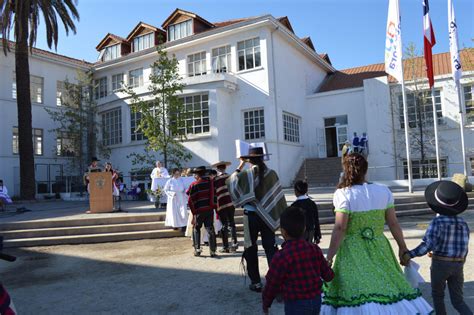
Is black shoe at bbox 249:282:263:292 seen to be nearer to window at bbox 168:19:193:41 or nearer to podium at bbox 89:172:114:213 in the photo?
podium at bbox 89:172:114:213

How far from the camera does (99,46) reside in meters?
28.2

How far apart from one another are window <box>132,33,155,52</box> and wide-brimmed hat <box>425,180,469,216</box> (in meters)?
24.6

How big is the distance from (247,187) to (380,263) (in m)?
2.20

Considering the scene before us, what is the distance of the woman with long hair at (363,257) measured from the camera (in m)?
2.93

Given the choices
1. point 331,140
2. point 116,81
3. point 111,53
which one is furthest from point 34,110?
point 331,140

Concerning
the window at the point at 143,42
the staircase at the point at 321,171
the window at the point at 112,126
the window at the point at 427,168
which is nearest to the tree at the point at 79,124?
the window at the point at 112,126

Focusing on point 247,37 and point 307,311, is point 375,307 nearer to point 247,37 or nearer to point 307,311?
point 307,311

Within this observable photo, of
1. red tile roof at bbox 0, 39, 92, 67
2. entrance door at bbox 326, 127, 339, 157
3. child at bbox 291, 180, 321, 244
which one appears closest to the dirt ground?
child at bbox 291, 180, 321, 244

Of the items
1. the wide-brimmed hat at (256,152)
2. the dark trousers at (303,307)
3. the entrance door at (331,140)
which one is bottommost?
the dark trousers at (303,307)

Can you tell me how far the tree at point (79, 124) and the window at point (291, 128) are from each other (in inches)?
440

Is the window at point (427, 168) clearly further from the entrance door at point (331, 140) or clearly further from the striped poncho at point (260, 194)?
the striped poncho at point (260, 194)

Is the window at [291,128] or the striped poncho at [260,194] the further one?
the window at [291,128]

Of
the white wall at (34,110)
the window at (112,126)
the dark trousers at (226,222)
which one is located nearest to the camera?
the dark trousers at (226,222)

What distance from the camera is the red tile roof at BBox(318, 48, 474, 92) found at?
71.4 feet
